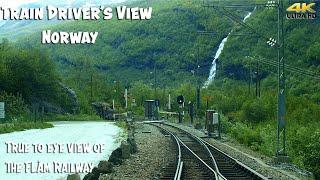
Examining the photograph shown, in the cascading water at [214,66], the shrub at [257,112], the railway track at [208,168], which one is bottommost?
the shrub at [257,112]

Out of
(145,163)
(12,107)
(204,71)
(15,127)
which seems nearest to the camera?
(145,163)

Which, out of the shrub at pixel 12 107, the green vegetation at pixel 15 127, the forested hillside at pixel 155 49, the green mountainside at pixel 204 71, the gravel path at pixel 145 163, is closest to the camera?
the gravel path at pixel 145 163

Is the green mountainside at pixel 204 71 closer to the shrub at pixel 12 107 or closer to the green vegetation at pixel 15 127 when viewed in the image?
the shrub at pixel 12 107

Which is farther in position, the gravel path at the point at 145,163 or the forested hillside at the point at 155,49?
the forested hillside at the point at 155,49

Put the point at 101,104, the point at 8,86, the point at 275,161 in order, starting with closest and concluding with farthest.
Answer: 1. the point at 275,161
2. the point at 8,86
3. the point at 101,104

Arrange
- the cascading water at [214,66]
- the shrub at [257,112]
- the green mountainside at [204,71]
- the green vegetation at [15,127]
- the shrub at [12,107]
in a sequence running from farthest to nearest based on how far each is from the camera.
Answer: the cascading water at [214,66] → the shrub at [257,112] → the shrub at [12,107] → the green mountainside at [204,71] → the green vegetation at [15,127]

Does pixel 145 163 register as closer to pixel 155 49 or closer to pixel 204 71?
pixel 204 71

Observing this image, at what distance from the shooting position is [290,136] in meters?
29.8

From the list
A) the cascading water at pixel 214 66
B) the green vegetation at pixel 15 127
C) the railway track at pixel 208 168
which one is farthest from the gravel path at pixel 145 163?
the cascading water at pixel 214 66

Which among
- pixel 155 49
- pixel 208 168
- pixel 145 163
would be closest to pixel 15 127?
pixel 145 163

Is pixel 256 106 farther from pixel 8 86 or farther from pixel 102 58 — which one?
pixel 102 58

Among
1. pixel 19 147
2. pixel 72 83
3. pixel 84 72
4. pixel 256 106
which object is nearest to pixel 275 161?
pixel 19 147

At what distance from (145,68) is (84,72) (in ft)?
220

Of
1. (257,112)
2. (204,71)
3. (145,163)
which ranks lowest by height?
(257,112)
